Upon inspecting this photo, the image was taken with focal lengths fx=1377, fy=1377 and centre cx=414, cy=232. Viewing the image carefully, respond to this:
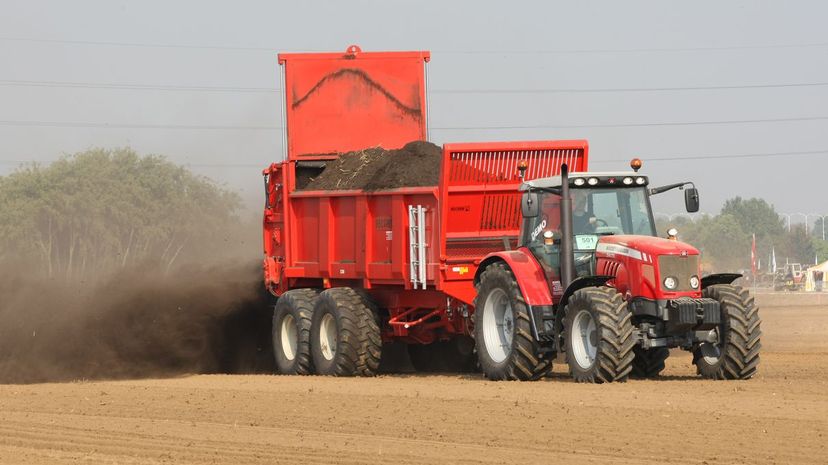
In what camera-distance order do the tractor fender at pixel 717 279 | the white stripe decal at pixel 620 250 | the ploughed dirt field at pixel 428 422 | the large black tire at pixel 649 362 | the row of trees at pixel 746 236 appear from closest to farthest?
the ploughed dirt field at pixel 428 422 < the white stripe decal at pixel 620 250 < the tractor fender at pixel 717 279 < the large black tire at pixel 649 362 < the row of trees at pixel 746 236

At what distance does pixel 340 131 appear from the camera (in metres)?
20.5

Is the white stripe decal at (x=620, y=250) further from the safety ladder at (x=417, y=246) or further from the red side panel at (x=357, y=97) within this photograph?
the red side panel at (x=357, y=97)

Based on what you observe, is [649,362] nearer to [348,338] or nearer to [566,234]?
[566,234]

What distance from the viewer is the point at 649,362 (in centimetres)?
1639

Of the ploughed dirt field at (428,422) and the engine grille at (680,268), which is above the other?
the engine grille at (680,268)

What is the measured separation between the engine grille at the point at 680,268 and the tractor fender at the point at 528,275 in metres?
1.48

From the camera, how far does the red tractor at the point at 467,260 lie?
14.9m

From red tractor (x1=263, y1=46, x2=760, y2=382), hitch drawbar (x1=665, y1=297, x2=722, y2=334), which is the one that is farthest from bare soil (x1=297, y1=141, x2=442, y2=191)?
hitch drawbar (x1=665, y1=297, x2=722, y2=334)

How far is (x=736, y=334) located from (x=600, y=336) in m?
1.62

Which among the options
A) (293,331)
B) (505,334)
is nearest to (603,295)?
(505,334)

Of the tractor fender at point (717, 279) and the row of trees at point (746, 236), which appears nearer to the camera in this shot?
the tractor fender at point (717, 279)

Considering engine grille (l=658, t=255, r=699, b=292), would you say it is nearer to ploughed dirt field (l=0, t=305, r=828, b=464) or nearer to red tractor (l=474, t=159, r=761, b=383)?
red tractor (l=474, t=159, r=761, b=383)

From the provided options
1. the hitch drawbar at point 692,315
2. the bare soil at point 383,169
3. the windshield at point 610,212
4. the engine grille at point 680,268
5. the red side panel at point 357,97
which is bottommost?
the hitch drawbar at point 692,315

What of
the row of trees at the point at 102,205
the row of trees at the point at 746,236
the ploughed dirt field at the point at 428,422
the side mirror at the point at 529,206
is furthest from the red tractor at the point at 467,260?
the row of trees at the point at 746,236
